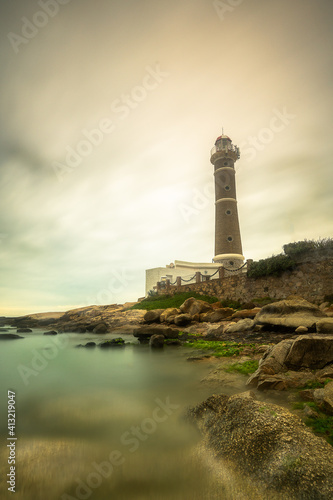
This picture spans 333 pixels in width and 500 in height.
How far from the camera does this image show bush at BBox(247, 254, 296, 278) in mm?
16125

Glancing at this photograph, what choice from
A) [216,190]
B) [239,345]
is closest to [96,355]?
[239,345]

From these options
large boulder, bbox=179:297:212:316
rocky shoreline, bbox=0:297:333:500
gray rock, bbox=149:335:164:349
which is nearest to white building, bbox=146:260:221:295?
large boulder, bbox=179:297:212:316

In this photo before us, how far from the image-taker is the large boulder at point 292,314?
934 centimetres

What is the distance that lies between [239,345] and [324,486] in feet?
Result: 22.9

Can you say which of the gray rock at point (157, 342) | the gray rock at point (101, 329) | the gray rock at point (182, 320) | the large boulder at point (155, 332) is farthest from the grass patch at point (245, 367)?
the gray rock at point (101, 329)

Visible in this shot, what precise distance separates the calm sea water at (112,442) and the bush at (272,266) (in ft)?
40.6

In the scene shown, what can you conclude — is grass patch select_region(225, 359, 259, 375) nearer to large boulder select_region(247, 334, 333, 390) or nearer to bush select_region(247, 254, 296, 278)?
large boulder select_region(247, 334, 333, 390)

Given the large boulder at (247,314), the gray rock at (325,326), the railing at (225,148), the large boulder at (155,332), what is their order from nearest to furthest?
the gray rock at (325,326) < the large boulder at (155,332) < the large boulder at (247,314) < the railing at (225,148)

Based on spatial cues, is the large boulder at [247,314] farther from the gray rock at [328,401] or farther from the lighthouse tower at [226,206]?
the lighthouse tower at [226,206]

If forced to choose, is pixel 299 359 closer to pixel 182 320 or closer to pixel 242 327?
pixel 242 327

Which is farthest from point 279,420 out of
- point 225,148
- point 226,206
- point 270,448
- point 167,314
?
point 225,148

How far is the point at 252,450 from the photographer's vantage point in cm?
236

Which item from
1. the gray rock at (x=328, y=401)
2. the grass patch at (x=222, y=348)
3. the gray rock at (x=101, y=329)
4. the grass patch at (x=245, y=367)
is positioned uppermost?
the gray rock at (x=328, y=401)

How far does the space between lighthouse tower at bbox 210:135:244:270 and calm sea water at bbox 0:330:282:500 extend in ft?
78.2
